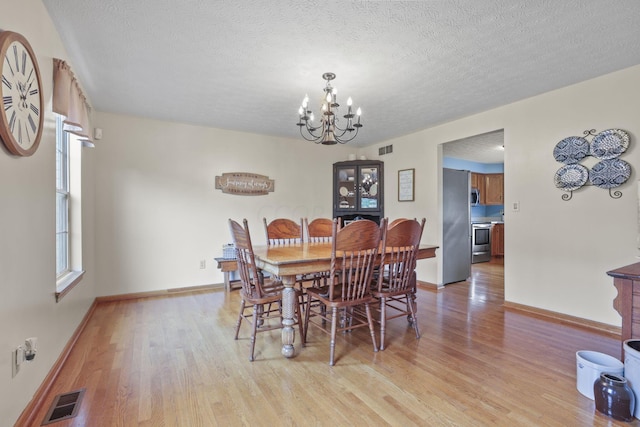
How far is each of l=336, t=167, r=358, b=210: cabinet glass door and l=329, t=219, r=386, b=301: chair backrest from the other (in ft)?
10.2

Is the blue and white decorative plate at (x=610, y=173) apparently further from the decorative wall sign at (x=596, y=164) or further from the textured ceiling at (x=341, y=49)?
the textured ceiling at (x=341, y=49)

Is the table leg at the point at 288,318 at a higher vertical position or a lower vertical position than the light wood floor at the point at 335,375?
higher

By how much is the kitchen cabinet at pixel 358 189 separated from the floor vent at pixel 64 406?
427 cm

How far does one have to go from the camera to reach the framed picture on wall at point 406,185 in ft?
15.6

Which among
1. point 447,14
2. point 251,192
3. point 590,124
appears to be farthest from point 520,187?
point 251,192

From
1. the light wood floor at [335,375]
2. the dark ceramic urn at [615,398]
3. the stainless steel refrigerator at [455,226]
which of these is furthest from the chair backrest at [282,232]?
the dark ceramic urn at [615,398]

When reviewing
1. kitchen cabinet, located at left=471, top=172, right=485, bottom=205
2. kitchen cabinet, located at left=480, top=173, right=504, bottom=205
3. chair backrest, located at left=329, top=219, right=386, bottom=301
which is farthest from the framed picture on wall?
kitchen cabinet, located at left=480, top=173, right=504, bottom=205

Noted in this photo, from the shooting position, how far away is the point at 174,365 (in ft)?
7.07

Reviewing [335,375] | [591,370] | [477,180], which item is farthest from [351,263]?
[477,180]

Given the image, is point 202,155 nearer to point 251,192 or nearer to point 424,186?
point 251,192

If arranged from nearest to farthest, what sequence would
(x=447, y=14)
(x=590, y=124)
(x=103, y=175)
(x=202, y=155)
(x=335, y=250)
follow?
(x=447, y=14) < (x=335, y=250) < (x=590, y=124) < (x=103, y=175) < (x=202, y=155)

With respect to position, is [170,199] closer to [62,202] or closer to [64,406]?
[62,202]

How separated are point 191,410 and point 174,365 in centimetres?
60

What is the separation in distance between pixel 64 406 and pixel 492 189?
8160mm
